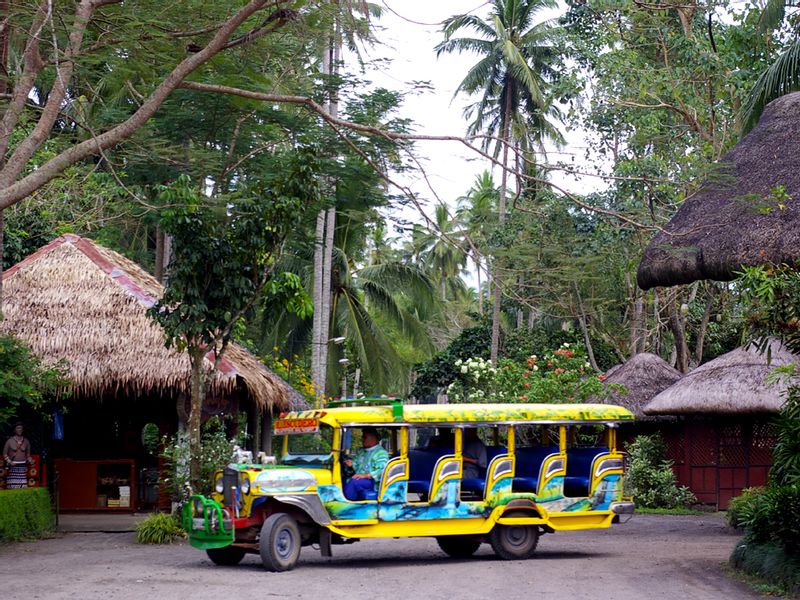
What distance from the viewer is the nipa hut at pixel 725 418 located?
70.5ft

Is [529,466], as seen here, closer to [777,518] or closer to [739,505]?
[739,505]

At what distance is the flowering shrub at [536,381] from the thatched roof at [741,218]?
9679mm

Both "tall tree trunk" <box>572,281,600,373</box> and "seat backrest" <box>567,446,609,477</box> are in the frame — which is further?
"tall tree trunk" <box>572,281,600,373</box>

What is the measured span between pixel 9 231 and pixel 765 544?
1551cm

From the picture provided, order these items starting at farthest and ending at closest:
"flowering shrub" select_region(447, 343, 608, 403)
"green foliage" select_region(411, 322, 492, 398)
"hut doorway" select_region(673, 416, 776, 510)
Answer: "green foliage" select_region(411, 322, 492, 398)
"flowering shrub" select_region(447, 343, 608, 403)
"hut doorway" select_region(673, 416, 776, 510)

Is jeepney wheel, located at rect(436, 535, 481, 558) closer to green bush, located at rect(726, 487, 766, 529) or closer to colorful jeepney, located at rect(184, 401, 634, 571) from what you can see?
colorful jeepney, located at rect(184, 401, 634, 571)

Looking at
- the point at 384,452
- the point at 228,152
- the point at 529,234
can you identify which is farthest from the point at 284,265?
the point at 384,452

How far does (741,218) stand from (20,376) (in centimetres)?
940

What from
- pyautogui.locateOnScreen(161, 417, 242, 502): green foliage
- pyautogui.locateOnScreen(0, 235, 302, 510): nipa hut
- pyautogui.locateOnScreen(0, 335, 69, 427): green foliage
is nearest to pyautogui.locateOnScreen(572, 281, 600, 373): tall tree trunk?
pyautogui.locateOnScreen(0, 235, 302, 510): nipa hut

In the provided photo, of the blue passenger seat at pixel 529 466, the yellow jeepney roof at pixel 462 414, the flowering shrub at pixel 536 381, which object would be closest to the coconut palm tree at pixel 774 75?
the yellow jeepney roof at pixel 462 414

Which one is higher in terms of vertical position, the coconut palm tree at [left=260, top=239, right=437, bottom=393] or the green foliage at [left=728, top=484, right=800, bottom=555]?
the coconut palm tree at [left=260, top=239, right=437, bottom=393]

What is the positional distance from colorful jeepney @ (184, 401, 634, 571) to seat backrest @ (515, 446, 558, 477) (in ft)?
0.05

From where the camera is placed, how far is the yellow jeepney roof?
13.0 m

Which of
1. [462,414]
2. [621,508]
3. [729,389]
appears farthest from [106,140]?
[729,389]
